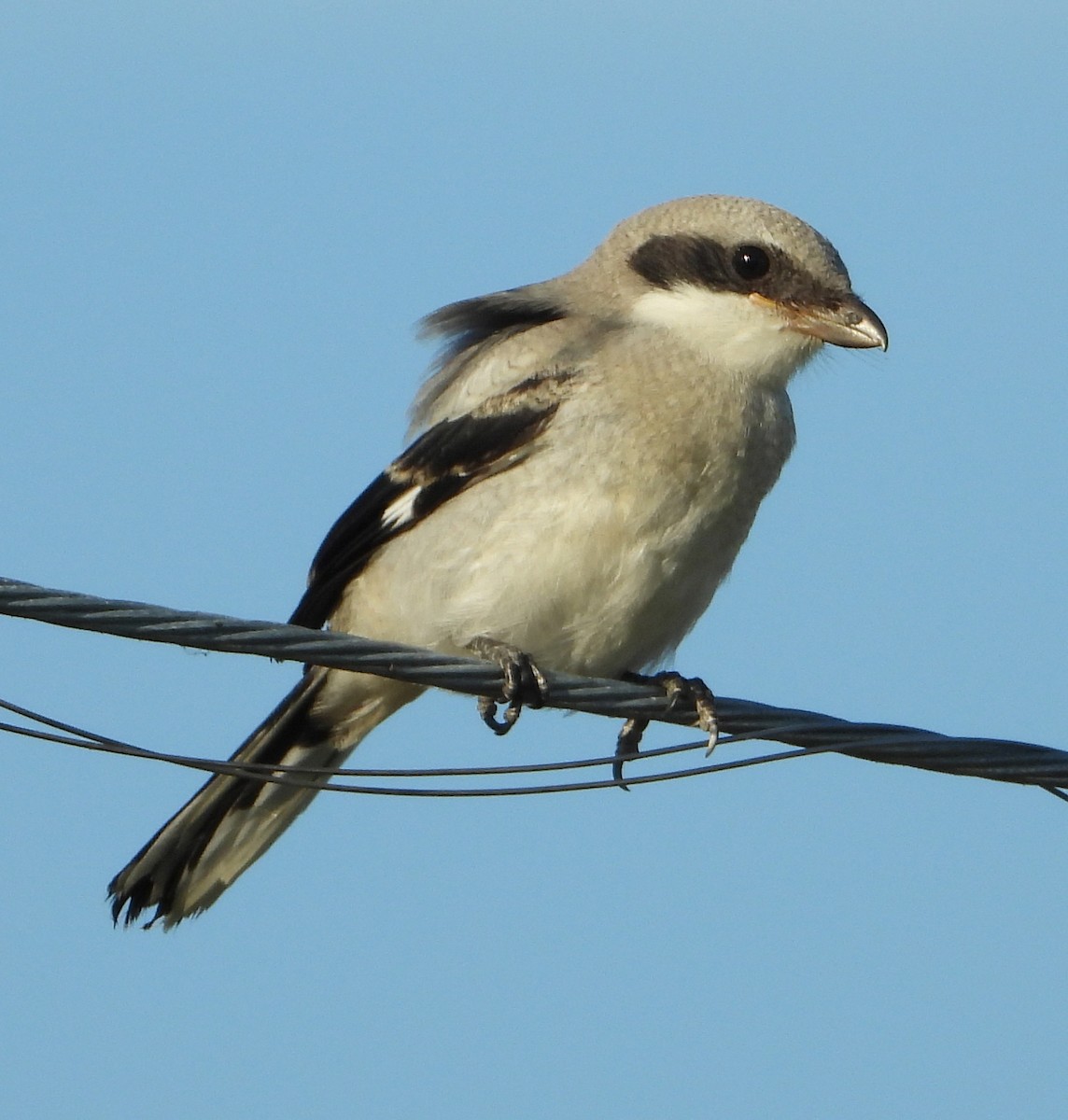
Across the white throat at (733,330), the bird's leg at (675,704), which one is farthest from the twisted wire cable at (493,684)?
the white throat at (733,330)

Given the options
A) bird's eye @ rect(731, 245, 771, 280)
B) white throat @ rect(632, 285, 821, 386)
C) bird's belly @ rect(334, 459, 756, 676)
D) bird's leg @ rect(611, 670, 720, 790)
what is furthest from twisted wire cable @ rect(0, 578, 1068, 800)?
bird's eye @ rect(731, 245, 771, 280)

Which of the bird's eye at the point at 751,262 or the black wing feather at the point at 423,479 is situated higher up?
the bird's eye at the point at 751,262

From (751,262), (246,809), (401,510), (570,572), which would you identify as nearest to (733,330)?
(751,262)

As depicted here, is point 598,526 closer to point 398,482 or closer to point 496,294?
point 398,482

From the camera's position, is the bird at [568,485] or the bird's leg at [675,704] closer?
the bird's leg at [675,704]

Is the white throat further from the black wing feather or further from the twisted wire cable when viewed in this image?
the twisted wire cable

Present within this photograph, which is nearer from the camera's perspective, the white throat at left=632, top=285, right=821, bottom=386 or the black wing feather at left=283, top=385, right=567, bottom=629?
the black wing feather at left=283, top=385, right=567, bottom=629

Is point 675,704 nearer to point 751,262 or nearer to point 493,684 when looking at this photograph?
point 493,684

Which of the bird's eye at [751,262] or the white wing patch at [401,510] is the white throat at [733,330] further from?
the white wing patch at [401,510]
